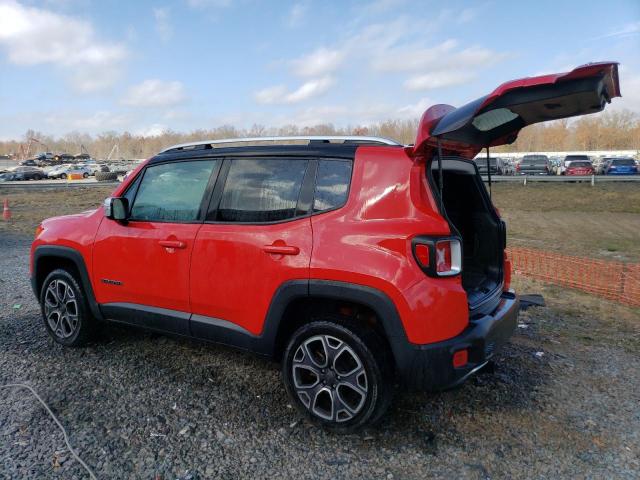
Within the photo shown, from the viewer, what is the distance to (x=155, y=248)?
3.73 m

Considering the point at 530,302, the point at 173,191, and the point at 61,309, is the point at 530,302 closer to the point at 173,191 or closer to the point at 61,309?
the point at 173,191

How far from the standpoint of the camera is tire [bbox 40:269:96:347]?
4315 millimetres

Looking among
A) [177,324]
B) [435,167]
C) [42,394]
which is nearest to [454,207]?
[435,167]

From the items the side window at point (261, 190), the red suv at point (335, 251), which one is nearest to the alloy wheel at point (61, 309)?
the red suv at point (335, 251)

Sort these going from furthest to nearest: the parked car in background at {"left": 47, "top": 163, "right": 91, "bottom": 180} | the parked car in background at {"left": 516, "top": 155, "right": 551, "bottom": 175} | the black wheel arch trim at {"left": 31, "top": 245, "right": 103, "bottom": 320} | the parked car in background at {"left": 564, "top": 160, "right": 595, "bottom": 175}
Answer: the parked car in background at {"left": 47, "top": 163, "right": 91, "bottom": 180} → the parked car in background at {"left": 516, "top": 155, "right": 551, "bottom": 175} → the parked car in background at {"left": 564, "top": 160, "right": 595, "bottom": 175} → the black wheel arch trim at {"left": 31, "top": 245, "right": 103, "bottom": 320}

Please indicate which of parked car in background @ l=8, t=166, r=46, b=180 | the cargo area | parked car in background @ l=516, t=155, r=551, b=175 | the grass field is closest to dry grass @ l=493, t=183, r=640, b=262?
the grass field

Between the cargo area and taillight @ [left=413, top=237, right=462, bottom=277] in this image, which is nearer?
taillight @ [left=413, top=237, right=462, bottom=277]

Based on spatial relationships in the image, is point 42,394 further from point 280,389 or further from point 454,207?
point 454,207

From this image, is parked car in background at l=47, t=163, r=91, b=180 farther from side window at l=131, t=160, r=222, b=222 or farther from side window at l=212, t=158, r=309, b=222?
side window at l=212, t=158, r=309, b=222

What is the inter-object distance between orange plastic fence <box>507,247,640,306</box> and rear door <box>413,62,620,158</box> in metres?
4.64

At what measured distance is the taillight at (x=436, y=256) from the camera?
2.76 meters

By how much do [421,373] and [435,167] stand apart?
4.50ft

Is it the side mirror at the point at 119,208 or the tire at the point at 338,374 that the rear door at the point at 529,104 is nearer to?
the tire at the point at 338,374

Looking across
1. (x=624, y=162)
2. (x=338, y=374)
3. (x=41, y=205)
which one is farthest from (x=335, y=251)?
(x=624, y=162)
